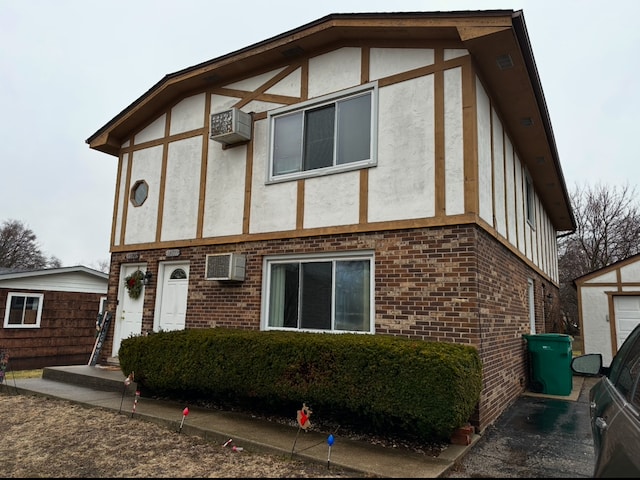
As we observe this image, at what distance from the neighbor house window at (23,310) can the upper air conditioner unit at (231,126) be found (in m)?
11.2

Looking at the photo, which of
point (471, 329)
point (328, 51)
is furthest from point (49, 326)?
point (471, 329)

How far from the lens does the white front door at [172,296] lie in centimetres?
891

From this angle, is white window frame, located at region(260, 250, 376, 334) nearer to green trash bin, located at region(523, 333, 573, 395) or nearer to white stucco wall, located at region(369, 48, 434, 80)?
white stucco wall, located at region(369, 48, 434, 80)

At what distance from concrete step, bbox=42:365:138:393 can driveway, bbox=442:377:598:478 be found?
568cm

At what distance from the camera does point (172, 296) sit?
9102 millimetres

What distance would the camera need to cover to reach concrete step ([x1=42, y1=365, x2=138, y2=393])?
7.96 m

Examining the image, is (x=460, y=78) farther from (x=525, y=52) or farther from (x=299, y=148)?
(x=299, y=148)

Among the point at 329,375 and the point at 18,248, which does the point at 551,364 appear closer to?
the point at 329,375

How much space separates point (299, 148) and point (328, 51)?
1771 mm

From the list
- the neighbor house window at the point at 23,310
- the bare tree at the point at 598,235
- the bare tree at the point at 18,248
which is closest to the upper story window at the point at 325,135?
the neighbor house window at the point at 23,310

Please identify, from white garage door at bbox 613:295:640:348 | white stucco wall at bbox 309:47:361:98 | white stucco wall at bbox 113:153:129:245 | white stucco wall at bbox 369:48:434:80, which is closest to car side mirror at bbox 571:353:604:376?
white stucco wall at bbox 369:48:434:80

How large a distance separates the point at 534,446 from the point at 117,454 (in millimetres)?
4825

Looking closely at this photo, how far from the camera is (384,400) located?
5031 millimetres

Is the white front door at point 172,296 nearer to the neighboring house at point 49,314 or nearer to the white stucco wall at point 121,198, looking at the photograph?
the white stucco wall at point 121,198
